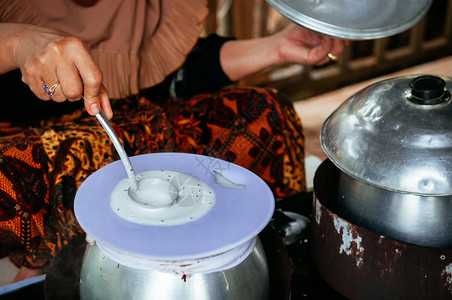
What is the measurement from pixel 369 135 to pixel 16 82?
102cm

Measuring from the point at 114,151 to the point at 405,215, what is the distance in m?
0.79

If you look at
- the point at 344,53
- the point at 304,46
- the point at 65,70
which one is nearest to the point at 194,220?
the point at 65,70

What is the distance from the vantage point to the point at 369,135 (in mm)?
934

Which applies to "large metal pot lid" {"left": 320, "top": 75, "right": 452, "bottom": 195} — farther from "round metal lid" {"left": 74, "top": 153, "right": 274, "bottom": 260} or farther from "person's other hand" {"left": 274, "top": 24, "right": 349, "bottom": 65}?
"person's other hand" {"left": 274, "top": 24, "right": 349, "bottom": 65}

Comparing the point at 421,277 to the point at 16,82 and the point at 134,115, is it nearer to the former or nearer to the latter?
the point at 134,115

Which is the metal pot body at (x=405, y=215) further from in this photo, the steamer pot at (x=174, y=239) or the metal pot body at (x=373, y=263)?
the steamer pot at (x=174, y=239)

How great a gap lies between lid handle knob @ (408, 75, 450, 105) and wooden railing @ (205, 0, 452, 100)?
6.17ft

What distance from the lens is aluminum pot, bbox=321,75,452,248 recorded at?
0.87 meters

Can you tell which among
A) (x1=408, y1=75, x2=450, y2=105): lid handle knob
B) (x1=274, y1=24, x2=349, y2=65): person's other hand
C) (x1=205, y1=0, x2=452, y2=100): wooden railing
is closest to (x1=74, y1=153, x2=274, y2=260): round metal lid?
(x1=408, y1=75, x2=450, y2=105): lid handle knob

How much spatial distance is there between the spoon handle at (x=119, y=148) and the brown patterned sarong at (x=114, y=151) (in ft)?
1.67

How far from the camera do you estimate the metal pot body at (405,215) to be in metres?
0.90

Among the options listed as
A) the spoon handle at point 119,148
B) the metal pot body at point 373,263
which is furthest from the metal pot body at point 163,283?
the metal pot body at point 373,263

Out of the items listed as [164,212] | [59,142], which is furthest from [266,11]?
[164,212]

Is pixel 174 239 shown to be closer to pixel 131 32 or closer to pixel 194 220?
pixel 194 220
